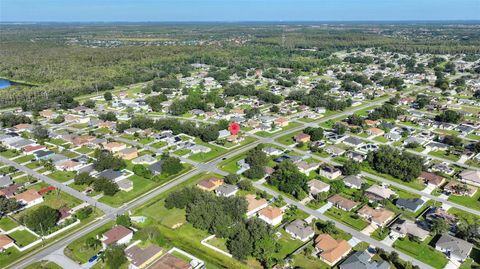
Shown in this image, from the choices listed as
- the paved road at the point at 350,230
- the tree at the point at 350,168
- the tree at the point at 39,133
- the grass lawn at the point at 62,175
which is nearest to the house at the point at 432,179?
the tree at the point at 350,168

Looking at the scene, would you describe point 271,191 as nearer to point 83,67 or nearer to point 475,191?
point 475,191

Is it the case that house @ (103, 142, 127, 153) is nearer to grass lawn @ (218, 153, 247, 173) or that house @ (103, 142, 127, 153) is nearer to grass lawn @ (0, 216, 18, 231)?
grass lawn @ (218, 153, 247, 173)

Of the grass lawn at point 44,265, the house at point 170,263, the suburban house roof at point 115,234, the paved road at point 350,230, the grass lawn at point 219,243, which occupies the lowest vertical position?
the grass lawn at point 44,265

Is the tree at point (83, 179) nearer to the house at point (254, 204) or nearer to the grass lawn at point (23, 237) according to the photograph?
the grass lawn at point (23, 237)

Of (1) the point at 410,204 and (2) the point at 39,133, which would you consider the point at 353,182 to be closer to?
(1) the point at 410,204

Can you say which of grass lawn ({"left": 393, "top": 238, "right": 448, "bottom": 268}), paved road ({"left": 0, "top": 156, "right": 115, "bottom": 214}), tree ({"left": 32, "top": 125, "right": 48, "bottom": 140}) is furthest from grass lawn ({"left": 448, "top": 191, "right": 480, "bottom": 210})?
tree ({"left": 32, "top": 125, "right": 48, "bottom": 140})

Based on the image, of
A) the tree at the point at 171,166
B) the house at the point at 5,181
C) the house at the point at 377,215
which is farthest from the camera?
the tree at the point at 171,166
